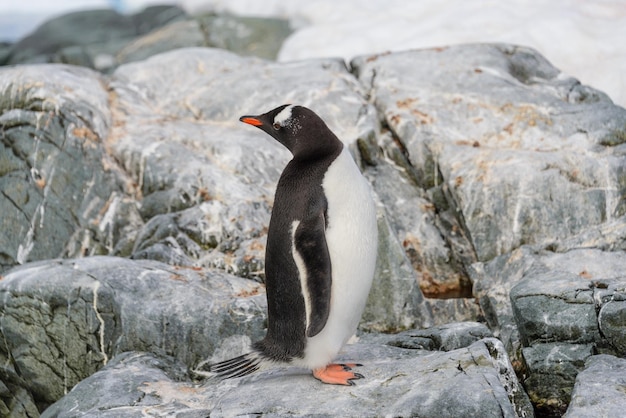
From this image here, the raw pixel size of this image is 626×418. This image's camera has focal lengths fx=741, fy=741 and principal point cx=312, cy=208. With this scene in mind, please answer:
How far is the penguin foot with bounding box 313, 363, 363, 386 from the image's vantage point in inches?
135

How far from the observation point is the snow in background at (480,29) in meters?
7.91

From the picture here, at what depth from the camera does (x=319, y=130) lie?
11.5ft

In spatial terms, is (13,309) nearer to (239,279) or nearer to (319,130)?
(239,279)

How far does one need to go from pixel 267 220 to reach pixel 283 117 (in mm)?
2121

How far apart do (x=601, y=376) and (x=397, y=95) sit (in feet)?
11.6

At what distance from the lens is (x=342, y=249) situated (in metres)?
3.48

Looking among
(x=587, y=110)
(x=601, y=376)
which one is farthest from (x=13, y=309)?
(x=587, y=110)

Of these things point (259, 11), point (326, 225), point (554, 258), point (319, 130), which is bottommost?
point (554, 258)

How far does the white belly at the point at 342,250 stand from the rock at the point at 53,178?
2.86 m

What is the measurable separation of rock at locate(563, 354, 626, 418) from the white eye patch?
1.83 m

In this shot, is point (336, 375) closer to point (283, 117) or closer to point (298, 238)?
point (298, 238)

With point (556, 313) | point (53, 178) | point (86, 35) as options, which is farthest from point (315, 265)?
point (86, 35)

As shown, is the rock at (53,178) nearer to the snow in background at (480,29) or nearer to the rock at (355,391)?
the rock at (355,391)

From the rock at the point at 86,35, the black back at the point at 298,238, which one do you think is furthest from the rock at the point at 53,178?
the rock at the point at 86,35
